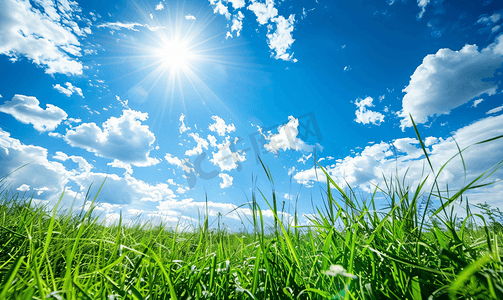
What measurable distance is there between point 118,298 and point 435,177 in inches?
72.9

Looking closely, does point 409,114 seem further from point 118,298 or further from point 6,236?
point 6,236

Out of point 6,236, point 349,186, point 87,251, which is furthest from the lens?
point 87,251

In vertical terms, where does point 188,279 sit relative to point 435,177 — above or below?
below

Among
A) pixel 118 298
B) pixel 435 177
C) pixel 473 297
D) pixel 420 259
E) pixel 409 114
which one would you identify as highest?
pixel 409 114

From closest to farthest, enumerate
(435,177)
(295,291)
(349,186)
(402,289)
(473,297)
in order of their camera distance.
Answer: (473,297) < (402,289) < (295,291) < (435,177) < (349,186)

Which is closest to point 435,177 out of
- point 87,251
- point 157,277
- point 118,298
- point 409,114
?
point 409,114

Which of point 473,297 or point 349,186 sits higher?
point 349,186

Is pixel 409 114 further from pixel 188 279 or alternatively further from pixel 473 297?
pixel 188 279

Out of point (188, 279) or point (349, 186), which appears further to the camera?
point (349, 186)

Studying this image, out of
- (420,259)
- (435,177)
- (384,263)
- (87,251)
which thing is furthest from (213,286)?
(87,251)

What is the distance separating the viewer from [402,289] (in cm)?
110

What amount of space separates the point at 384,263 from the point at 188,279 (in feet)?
3.68

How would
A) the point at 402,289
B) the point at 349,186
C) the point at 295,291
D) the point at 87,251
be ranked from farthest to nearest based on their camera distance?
the point at 87,251 < the point at 349,186 < the point at 295,291 < the point at 402,289

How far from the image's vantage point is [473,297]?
0.91 m
